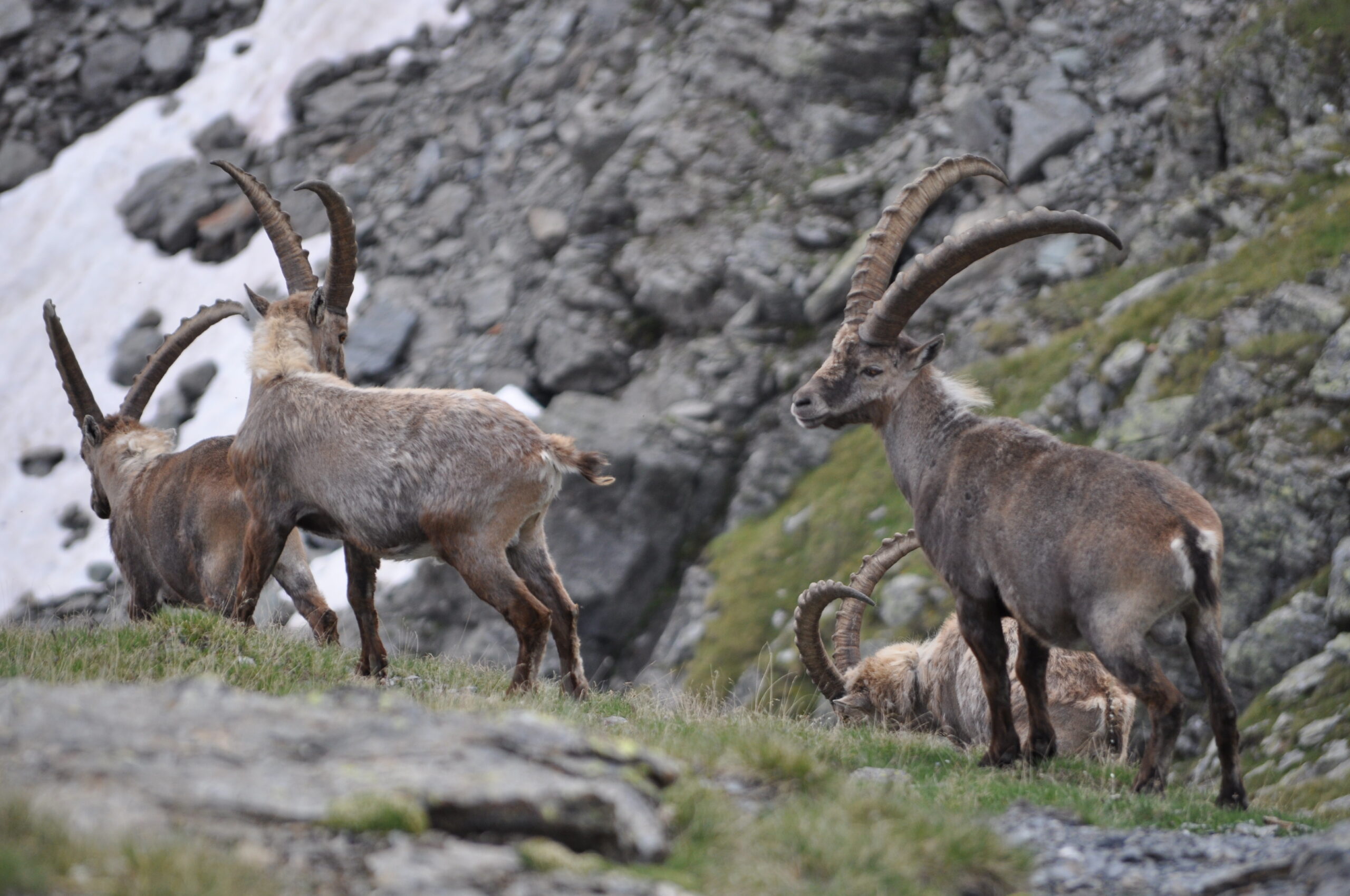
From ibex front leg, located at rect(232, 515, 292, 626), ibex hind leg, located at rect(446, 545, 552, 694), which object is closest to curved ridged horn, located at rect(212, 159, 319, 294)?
ibex front leg, located at rect(232, 515, 292, 626)

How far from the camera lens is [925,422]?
28.5 ft

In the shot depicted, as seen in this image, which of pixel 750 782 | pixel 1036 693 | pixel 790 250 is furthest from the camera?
pixel 790 250

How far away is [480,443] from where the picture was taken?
26.9ft

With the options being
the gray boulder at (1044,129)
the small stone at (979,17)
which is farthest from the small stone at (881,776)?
the small stone at (979,17)

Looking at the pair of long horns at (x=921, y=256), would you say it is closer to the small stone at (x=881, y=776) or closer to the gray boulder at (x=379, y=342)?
the small stone at (x=881, y=776)

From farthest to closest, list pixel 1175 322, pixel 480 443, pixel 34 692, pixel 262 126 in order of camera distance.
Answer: pixel 262 126 → pixel 1175 322 → pixel 480 443 → pixel 34 692

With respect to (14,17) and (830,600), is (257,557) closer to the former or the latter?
(830,600)

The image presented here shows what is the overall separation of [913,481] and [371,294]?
72.2 feet

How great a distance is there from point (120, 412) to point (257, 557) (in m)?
5.69

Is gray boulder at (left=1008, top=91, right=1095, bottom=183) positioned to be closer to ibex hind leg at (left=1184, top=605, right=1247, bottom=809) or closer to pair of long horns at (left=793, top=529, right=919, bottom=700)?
pair of long horns at (left=793, top=529, right=919, bottom=700)

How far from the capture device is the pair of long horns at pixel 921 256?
836cm

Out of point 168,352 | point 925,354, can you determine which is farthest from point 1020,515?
point 168,352

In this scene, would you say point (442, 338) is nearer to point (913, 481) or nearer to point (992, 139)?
point (992, 139)

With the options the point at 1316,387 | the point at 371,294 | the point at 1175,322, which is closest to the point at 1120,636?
the point at 1316,387
